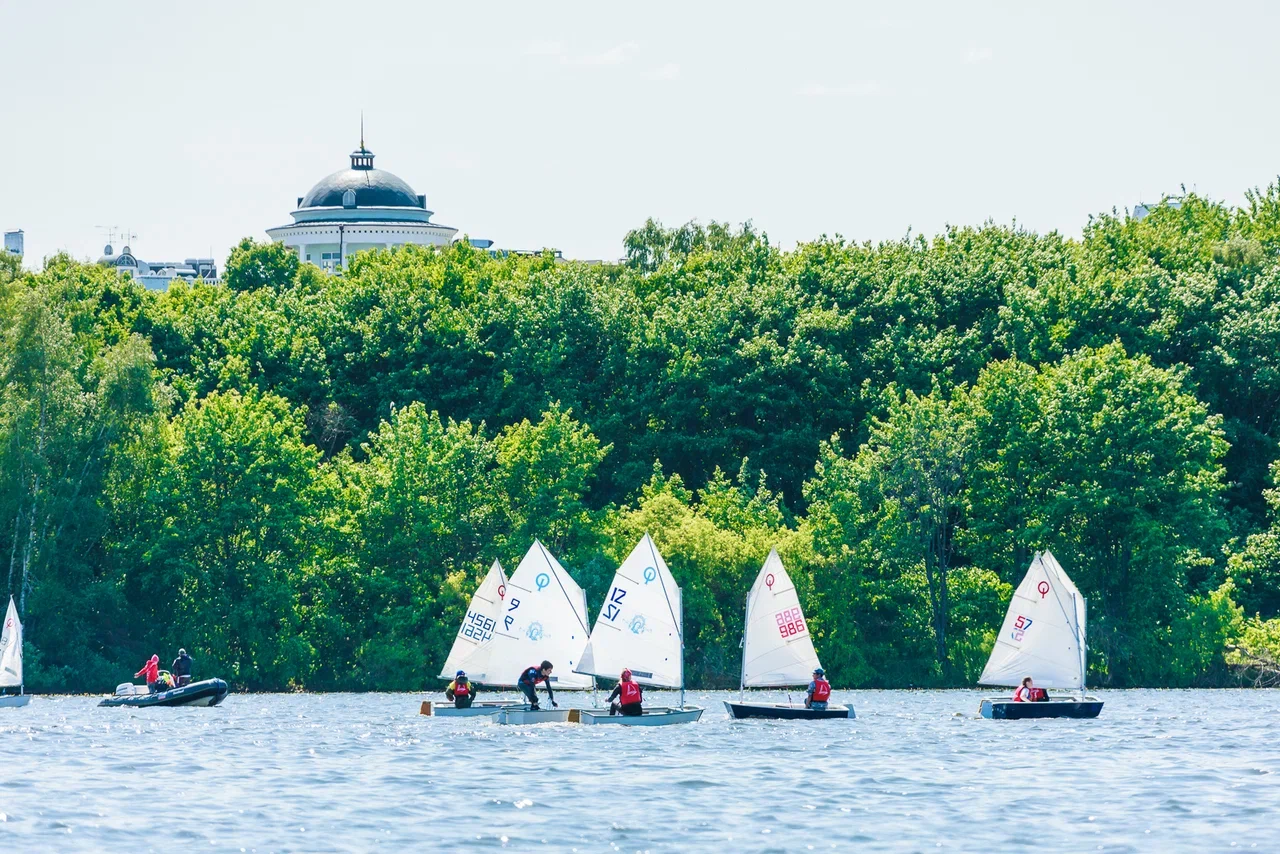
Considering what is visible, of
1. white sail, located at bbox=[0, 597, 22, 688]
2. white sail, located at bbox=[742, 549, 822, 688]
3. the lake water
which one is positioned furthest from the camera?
white sail, located at bbox=[0, 597, 22, 688]

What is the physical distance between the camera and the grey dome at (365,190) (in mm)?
180000

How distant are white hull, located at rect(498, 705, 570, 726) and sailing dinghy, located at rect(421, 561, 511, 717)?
3084mm

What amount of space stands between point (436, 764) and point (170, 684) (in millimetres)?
24123

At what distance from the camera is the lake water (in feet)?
111

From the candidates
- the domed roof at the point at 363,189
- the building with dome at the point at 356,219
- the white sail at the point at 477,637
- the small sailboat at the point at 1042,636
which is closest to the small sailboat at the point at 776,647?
the small sailboat at the point at 1042,636

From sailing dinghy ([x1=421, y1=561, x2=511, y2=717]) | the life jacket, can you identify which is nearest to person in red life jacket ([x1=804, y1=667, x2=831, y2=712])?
the life jacket

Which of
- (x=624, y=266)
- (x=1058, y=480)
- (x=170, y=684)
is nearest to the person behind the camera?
(x=170, y=684)

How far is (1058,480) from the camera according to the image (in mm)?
80750

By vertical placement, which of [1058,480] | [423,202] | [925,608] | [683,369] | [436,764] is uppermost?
[423,202]

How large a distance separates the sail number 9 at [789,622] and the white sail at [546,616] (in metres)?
5.79

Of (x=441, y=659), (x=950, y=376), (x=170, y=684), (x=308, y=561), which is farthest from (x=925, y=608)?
(x=170, y=684)

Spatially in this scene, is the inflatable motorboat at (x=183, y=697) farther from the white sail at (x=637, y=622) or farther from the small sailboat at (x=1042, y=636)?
the small sailboat at (x=1042, y=636)

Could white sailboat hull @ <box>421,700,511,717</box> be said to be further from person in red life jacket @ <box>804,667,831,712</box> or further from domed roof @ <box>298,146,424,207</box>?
domed roof @ <box>298,146,424,207</box>

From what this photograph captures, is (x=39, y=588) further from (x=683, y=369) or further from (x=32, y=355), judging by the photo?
(x=683, y=369)
